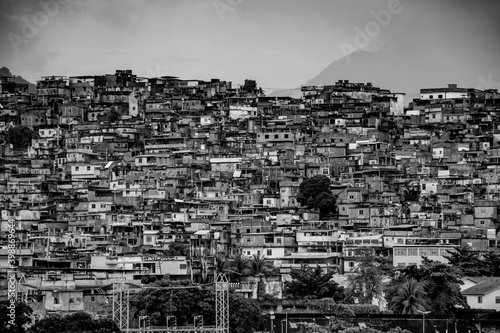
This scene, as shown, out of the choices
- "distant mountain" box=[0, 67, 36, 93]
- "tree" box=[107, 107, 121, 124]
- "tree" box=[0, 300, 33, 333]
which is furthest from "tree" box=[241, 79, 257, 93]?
"tree" box=[0, 300, 33, 333]

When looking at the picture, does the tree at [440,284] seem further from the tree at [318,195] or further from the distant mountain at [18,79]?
the distant mountain at [18,79]

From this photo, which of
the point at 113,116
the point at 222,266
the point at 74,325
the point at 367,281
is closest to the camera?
the point at 74,325

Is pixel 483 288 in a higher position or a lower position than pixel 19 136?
lower

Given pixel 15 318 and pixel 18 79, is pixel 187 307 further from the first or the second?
pixel 18 79

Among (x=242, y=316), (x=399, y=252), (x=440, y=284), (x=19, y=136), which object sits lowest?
(x=242, y=316)

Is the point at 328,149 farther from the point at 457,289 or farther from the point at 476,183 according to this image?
the point at 457,289

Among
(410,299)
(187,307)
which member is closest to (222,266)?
(410,299)

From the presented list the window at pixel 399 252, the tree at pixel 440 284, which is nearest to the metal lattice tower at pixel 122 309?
the tree at pixel 440 284
